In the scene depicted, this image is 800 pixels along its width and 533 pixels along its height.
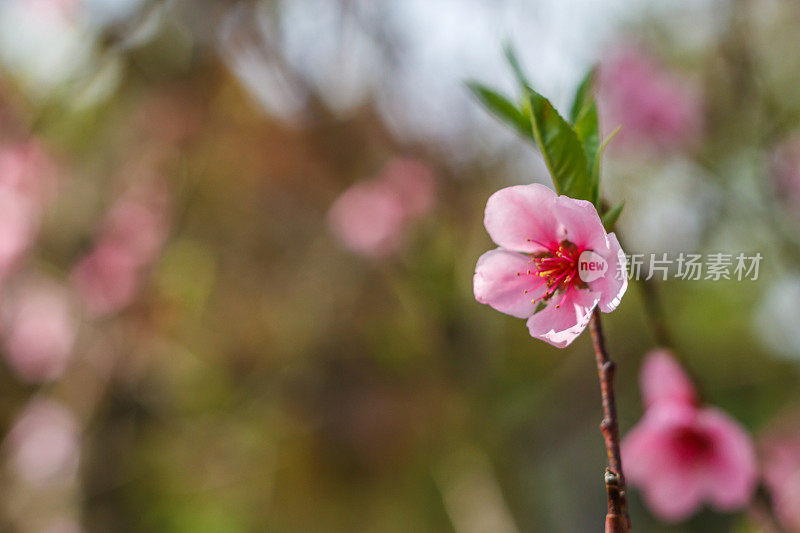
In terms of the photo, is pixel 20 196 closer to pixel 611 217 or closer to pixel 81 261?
pixel 81 261

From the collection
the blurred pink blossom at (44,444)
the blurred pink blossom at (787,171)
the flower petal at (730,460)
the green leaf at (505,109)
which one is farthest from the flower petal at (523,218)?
the blurred pink blossom at (44,444)

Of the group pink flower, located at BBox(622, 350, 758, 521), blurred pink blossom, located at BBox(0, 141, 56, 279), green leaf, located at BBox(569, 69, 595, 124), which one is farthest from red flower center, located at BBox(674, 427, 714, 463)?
blurred pink blossom, located at BBox(0, 141, 56, 279)

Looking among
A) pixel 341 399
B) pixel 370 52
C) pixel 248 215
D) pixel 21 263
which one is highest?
pixel 248 215

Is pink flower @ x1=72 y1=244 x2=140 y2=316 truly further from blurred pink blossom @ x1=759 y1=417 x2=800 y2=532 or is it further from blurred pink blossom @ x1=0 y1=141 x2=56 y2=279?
blurred pink blossom @ x1=759 y1=417 x2=800 y2=532

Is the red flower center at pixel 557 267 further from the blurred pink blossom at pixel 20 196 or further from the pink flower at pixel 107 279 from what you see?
the blurred pink blossom at pixel 20 196

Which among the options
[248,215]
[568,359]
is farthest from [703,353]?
[248,215]

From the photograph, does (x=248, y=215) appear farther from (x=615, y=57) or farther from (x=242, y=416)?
(x=615, y=57)

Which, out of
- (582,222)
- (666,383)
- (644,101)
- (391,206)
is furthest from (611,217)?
(644,101)
